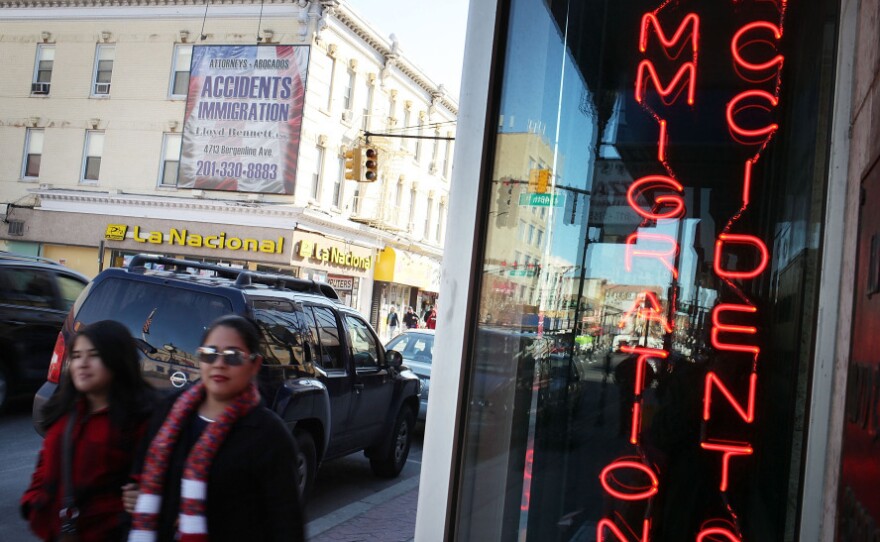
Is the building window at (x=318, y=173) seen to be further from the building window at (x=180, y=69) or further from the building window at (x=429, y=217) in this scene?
the building window at (x=429, y=217)

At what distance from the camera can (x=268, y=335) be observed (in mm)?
6895

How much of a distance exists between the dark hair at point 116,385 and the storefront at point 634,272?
1.29 metres

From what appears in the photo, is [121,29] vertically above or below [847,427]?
above

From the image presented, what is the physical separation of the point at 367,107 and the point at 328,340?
2432cm

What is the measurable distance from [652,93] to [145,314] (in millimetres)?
4724

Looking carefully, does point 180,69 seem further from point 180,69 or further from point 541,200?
point 541,200

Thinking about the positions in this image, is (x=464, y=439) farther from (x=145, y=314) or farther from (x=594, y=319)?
(x=145, y=314)

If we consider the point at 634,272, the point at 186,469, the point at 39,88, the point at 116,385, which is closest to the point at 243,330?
the point at 186,469

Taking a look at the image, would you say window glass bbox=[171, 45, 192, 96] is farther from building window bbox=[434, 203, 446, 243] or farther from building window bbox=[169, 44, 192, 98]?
building window bbox=[434, 203, 446, 243]

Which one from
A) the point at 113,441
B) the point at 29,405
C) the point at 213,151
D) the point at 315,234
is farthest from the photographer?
the point at 315,234

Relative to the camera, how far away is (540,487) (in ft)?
12.7

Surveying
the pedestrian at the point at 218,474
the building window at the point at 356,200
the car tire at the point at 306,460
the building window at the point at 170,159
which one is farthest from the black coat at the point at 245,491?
the building window at the point at 356,200

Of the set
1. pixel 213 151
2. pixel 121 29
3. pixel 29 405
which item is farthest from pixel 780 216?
pixel 121 29

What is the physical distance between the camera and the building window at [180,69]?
28.1 meters
